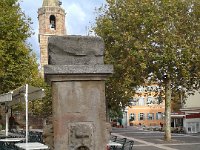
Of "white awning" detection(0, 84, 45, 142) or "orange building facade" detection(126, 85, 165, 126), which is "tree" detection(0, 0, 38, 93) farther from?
"orange building facade" detection(126, 85, 165, 126)

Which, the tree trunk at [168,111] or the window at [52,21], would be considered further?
the window at [52,21]

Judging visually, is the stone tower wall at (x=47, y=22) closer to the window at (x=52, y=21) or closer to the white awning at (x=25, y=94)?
the window at (x=52, y=21)

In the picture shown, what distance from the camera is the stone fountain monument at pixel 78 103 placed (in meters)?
6.50

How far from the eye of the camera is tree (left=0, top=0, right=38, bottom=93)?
94.7 ft

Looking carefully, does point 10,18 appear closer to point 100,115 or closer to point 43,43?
point 100,115

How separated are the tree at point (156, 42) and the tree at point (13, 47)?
612cm

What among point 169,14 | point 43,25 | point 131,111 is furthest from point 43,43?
point 169,14

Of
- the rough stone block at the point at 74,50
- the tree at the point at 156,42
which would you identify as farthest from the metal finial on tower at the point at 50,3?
the rough stone block at the point at 74,50

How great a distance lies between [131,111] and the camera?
99.6 m

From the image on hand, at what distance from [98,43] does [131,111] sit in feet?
306

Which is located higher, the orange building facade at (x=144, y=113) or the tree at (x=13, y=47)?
the tree at (x=13, y=47)

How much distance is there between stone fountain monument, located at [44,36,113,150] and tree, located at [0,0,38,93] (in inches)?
867

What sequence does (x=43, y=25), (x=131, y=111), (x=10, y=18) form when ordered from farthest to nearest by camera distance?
1. (x=131, y=111)
2. (x=43, y=25)
3. (x=10, y=18)

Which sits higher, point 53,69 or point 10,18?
point 10,18
